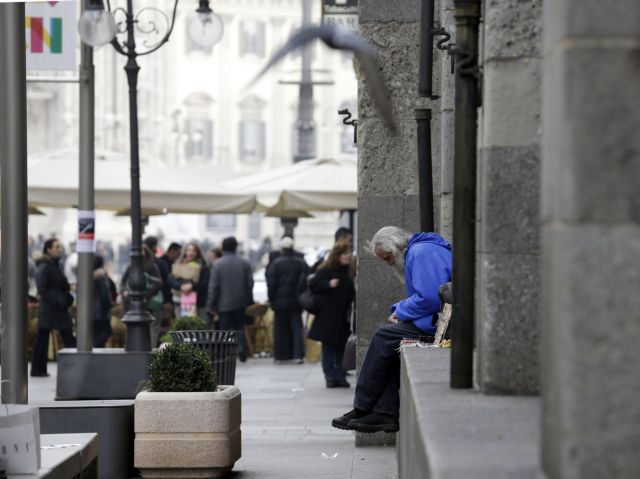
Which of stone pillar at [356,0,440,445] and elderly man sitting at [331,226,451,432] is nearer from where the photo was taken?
elderly man sitting at [331,226,451,432]

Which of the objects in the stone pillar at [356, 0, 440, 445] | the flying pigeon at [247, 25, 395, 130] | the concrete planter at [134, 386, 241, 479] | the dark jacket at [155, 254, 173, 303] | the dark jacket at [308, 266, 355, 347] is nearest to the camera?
the flying pigeon at [247, 25, 395, 130]

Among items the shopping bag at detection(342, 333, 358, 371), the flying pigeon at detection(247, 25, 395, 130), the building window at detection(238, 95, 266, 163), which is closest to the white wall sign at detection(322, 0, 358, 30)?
the shopping bag at detection(342, 333, 358, 371)

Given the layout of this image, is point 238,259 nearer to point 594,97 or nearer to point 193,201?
point 193,201

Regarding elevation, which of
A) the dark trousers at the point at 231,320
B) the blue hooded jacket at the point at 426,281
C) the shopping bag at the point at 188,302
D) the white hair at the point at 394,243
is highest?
the white hair at the point at 394,243

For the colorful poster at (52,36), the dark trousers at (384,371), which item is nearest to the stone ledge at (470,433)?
the dark trousers at (384,371)

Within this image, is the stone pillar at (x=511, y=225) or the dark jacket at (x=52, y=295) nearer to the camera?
the stone pillar at (x=511, y=225)

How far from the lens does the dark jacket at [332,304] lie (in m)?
18.1

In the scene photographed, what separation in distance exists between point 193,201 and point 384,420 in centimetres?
1419

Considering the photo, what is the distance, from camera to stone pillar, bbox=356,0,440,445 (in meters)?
11.9

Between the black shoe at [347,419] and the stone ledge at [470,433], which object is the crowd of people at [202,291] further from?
the stone ledge at [470,433]

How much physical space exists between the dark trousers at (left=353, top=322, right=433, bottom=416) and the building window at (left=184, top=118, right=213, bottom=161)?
71.9 metres

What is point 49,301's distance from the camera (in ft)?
65.2

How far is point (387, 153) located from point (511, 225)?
674cm

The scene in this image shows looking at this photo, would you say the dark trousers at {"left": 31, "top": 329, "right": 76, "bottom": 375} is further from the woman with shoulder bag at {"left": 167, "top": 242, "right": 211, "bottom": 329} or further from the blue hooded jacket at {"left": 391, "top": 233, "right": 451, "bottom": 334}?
the blue hooded jacket at {"left": 391, "top": 233, "right": 451, "bottom": 334}
